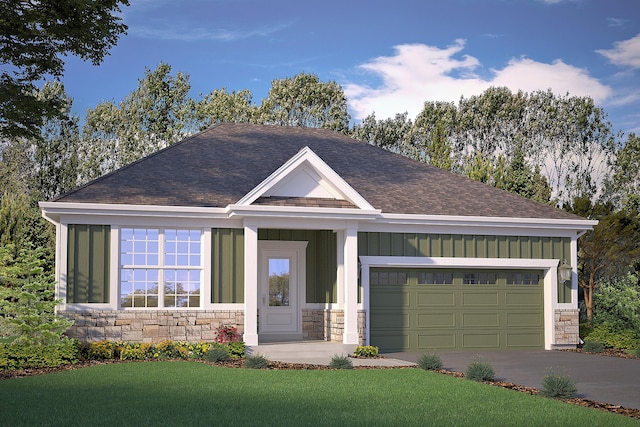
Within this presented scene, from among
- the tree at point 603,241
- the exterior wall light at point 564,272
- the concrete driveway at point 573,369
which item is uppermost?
the tree at point 603,241

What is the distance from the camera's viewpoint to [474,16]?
4125cm

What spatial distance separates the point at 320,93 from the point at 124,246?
29.5 m

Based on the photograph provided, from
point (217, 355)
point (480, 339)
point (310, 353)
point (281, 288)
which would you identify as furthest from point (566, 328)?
point (217, 355)

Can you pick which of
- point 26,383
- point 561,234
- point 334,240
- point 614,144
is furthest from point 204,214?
point 614,144

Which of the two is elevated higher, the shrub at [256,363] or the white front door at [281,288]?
the white front door at [281,288]

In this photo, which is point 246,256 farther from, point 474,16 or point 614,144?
point 614,144

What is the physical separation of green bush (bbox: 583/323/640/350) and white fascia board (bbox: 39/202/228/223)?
36.3 feet

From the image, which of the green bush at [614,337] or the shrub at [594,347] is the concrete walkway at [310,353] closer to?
the shrub at [594,347]

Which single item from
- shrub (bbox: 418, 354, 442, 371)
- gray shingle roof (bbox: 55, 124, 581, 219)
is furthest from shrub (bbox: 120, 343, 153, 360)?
shrub (bbox: 418, 354, 442, 371)

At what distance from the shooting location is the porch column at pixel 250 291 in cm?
1762

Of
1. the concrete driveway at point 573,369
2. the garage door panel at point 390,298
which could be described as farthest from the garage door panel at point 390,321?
the concrete driveway at point 573,369

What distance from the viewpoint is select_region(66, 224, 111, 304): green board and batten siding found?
17141 millimetres

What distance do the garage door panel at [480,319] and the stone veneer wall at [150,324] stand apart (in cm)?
608

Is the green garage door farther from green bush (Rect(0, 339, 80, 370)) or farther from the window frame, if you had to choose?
green bush (Rect(0, 339, 80, 370))
